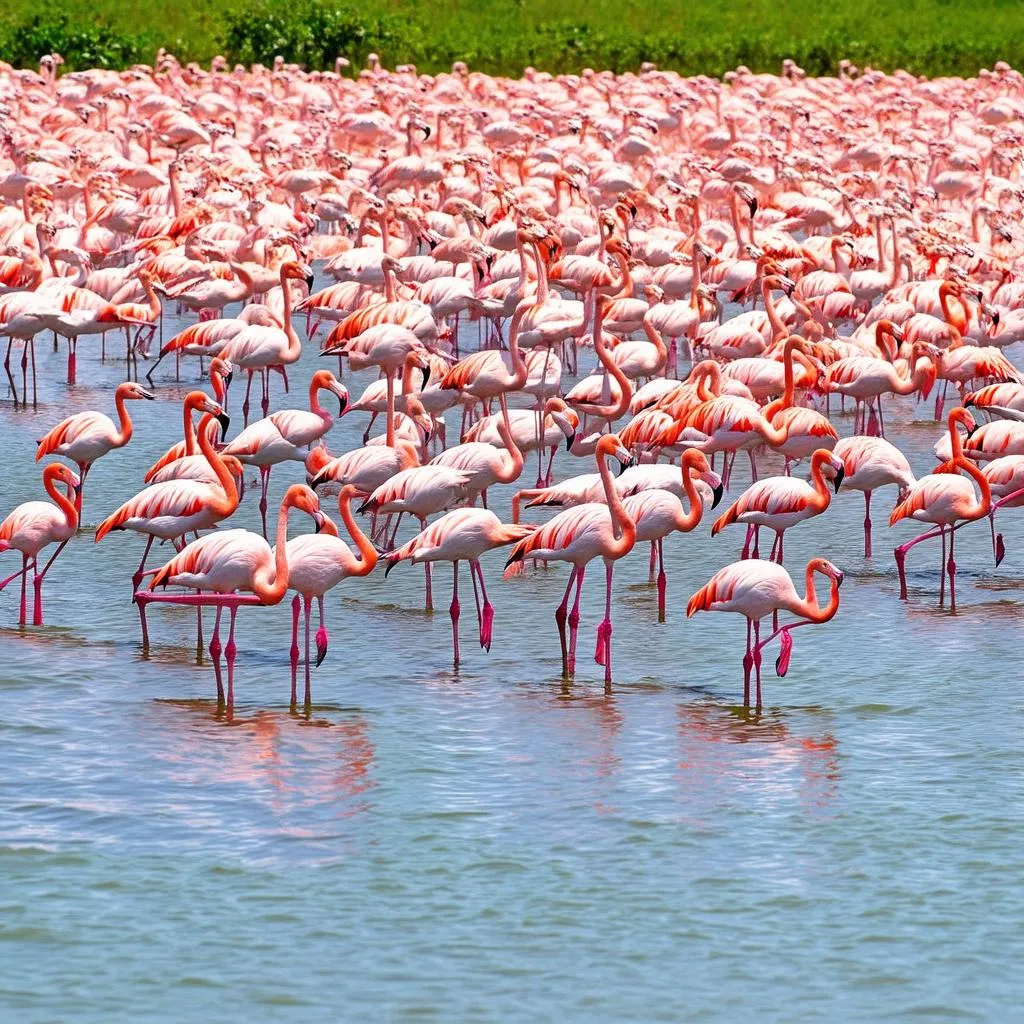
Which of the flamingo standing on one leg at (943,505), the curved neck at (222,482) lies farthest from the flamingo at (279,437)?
the flamingo standing on one leg at (943,505)

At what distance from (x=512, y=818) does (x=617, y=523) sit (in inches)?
98.8

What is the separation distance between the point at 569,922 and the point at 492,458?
4.70 m

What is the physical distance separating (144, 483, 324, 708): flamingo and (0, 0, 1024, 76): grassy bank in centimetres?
2810

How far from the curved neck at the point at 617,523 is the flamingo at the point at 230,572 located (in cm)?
156

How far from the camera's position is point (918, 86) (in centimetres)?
3634

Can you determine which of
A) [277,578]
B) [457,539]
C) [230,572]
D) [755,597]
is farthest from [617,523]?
[230,572]

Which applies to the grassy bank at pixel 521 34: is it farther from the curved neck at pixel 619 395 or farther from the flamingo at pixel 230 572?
the flamingo at pixel 230 572

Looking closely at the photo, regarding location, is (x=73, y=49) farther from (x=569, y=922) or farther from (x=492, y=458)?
(x=569, y=922)

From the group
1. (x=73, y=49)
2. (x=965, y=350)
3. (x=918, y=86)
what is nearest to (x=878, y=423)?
(x=965, y=350)

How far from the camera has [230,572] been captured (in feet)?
32.5

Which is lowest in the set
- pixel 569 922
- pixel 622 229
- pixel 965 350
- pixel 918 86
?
pixel 569 922

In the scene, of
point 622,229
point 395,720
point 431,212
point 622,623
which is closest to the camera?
point 395,720

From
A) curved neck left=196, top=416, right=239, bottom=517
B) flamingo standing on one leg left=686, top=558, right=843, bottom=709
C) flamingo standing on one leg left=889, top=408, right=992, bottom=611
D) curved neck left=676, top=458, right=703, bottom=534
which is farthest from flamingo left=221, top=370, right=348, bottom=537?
flamingo standing on one leg left=686, top=558, right=843, bottom=709

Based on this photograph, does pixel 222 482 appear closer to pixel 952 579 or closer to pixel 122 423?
pixel 122 423
